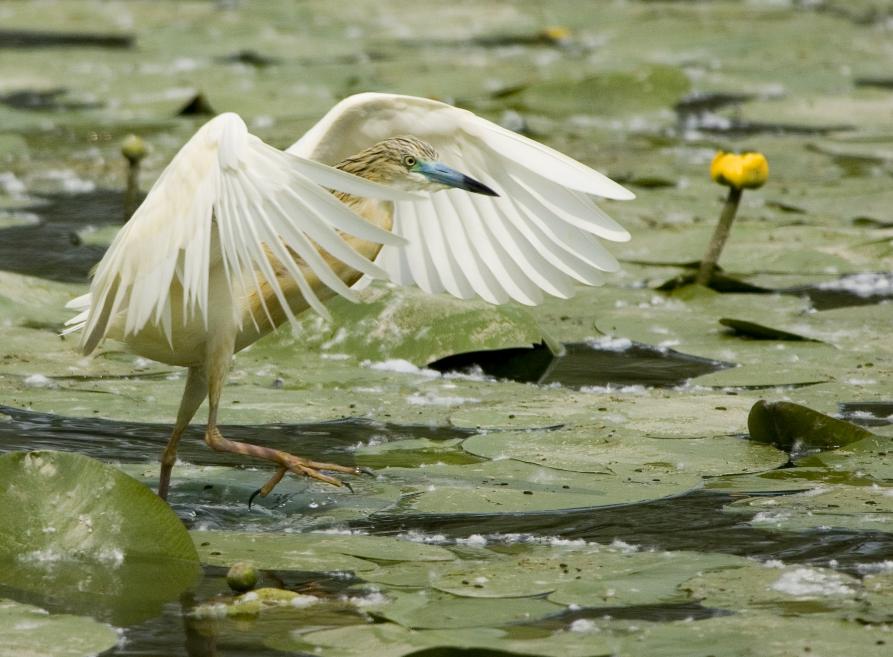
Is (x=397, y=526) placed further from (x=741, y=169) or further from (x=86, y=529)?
(x=741, y=169)

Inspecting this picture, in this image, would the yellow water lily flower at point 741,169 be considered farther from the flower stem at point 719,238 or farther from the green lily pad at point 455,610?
the green lily pad at point 455,610

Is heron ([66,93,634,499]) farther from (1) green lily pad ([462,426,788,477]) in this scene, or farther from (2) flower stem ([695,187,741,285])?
(2) flower stem ([695,187,741,285])

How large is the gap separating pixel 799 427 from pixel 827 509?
1.71 feet

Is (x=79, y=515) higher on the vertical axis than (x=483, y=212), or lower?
lower

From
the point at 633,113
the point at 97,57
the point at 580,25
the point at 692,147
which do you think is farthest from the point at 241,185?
the point at 580,25

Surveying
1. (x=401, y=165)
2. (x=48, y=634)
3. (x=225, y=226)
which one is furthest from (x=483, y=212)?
(x=48, y=634)

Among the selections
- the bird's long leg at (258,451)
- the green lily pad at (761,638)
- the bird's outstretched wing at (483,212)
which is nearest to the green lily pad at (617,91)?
the bird's outstretched wing at (483,212)

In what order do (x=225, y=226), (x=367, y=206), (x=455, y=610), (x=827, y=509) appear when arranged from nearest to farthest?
(x=455, y=610), (x=225, y=226), (x=827, y=509), (x=367, y=206)

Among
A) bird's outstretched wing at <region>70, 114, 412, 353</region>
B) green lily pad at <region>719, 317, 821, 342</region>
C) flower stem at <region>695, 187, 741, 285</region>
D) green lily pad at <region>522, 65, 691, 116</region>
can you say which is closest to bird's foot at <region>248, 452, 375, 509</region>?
bird's outstretched wing at <region>70, 114, 412, 353</region>

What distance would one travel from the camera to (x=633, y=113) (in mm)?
9367

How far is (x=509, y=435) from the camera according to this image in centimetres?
438

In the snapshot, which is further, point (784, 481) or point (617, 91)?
point (617, 91)

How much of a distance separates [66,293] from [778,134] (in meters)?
4.56

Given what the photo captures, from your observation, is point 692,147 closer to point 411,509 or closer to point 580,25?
point 580,25
